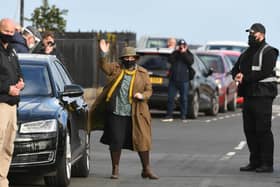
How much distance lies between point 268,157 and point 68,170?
335 cm

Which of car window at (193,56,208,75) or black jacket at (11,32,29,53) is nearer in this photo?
black jacket at (11,32,29,53)

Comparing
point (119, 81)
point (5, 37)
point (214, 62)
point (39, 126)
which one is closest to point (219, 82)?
point (214, 62)

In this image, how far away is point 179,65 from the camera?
1005 inches

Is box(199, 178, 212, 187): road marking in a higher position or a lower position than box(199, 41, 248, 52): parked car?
higher

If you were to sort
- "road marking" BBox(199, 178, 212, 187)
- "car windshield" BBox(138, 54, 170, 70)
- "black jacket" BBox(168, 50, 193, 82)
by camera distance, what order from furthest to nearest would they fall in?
"car windshield" BBox(138, 54, 170, 70) < "black jacket" BBox(168, 50, 193, 82) < "road marking" BBox(199, 178, 212, 187)

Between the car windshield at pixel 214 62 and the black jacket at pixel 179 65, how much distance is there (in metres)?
5.61

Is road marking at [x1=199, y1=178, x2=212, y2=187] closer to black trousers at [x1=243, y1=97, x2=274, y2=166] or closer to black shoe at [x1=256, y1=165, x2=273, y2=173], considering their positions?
black shoe at [x1=256, y1=165, x2=273, y2=173]

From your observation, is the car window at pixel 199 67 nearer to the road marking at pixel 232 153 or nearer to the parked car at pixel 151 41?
the road marking at pixel 232 153

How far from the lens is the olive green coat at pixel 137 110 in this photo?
44.1 feet

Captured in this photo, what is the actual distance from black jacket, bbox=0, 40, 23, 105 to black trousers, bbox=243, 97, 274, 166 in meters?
4.44

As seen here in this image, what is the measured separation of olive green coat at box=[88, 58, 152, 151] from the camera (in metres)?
13.4

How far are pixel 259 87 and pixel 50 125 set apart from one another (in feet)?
12.4

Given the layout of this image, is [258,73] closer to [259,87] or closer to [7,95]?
[259,87]

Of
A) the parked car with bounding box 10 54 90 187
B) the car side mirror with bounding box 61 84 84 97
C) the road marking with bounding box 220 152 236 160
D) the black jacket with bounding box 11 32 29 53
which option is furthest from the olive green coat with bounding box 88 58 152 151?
the road marking with bounding box 220 152 236 160
